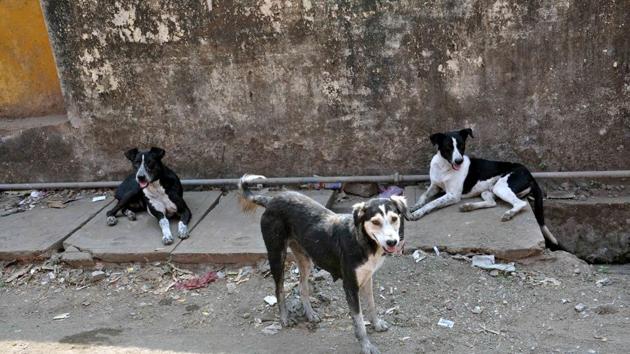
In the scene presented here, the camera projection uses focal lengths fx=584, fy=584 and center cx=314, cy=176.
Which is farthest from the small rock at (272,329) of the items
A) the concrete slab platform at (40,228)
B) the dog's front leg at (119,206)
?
the concrete slab platform at (40,228)

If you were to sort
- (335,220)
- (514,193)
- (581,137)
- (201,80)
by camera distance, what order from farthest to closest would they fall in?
1. (201,80)
2. (581,137)
3. (514,193)
4. (335,220)

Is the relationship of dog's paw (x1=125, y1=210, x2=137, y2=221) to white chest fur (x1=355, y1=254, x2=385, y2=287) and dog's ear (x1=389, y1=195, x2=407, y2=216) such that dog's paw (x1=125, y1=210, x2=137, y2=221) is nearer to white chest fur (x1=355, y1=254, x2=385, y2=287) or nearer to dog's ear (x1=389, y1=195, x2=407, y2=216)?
white chest fur (x1=355, y1=254, x2=385, y2=287)

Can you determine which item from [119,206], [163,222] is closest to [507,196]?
[163,222]

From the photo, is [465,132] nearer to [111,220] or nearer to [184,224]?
[184,224]

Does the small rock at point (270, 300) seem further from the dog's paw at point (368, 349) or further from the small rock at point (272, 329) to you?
the dog's paw at point (368, 349)

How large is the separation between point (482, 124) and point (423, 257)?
5.95 feet

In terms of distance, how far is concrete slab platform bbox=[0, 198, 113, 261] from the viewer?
5.69m

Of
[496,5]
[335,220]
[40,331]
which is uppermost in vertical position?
[496,5]

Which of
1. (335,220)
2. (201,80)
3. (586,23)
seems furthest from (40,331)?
(586,23)

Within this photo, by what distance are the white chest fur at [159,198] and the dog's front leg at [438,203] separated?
2.42m

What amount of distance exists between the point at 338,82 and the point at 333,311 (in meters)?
2.58

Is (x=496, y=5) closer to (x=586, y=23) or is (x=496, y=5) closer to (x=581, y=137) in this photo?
(x=586, y=23)

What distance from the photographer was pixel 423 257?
4.93m

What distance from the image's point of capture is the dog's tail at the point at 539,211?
17.8 feet
